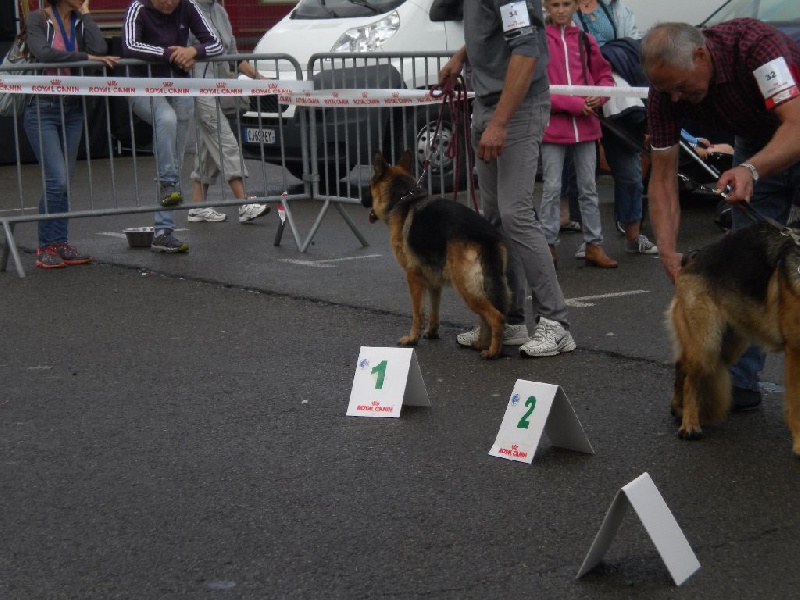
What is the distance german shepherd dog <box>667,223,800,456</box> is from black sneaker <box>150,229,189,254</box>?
5.31 m

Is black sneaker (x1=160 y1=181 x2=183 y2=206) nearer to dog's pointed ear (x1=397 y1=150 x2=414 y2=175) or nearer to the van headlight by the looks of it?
dog's pointed ear (x1=397 y1=150 x2=414 y2=175)

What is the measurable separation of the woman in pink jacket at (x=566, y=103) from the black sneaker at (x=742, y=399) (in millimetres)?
3160

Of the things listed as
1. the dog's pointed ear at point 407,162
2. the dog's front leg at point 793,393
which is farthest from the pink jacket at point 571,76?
the dog's front leg at point 793,393

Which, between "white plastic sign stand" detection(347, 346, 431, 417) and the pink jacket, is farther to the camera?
the pink jacket

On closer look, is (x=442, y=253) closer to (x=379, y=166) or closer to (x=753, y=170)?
(x=379, y=166)

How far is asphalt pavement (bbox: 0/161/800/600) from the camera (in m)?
3.57

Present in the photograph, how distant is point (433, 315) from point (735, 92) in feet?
7.87

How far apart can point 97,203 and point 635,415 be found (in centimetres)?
722

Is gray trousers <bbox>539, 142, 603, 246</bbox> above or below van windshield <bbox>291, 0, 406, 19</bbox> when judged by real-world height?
below

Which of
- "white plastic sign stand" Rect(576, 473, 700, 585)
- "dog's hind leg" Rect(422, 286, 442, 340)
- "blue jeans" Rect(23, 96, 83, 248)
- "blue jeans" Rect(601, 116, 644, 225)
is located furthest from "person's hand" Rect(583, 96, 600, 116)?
"white plastic sign stand" Rect(576, 473, 700, 585)

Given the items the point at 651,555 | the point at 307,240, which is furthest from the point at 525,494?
the point at 307,240

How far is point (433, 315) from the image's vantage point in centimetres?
655

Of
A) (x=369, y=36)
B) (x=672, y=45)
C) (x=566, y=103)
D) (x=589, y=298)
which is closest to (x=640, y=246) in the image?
(x=566, y=103)

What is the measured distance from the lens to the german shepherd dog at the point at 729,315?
4.34 m
